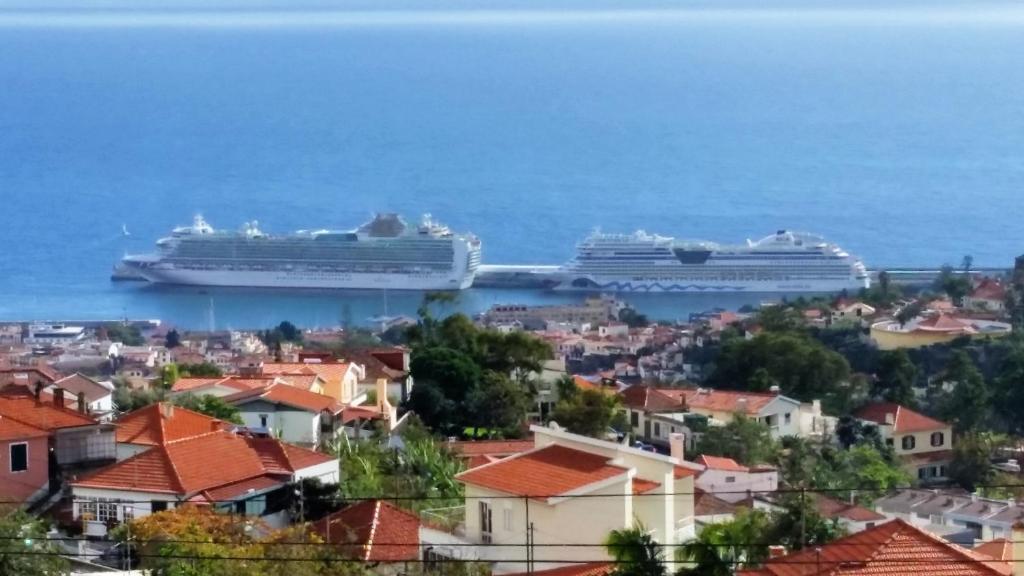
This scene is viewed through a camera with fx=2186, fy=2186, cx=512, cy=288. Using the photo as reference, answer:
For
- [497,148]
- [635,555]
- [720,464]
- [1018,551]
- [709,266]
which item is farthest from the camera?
[497,148]

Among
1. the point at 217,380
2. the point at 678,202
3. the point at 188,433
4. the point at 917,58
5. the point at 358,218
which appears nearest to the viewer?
the point at 188,433

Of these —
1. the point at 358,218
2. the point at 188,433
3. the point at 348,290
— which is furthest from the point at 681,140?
the point at 188,433

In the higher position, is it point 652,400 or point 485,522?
point 485,522

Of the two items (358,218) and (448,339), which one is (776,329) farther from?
(358,218)

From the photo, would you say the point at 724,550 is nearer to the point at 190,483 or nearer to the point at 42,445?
the point at 190,483

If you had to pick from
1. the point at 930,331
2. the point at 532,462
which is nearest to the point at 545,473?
the point at 532,462

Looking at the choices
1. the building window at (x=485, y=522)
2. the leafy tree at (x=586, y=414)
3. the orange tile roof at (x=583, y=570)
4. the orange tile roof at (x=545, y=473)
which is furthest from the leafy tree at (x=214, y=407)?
the orange tile roof at (x=583, y=570)

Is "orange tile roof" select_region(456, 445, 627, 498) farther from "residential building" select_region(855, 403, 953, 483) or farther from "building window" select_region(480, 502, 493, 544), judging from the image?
"residential building" select_region(855, 403, 953, 483)
